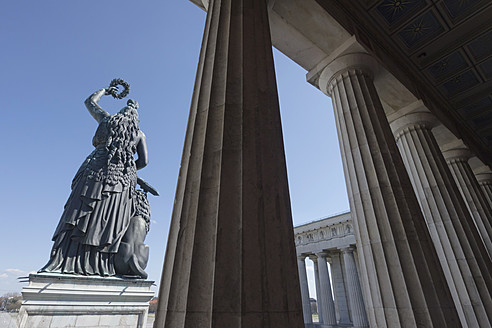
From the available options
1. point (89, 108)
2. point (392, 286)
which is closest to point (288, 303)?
point (392, 286)

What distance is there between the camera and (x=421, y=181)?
14734 millimetres

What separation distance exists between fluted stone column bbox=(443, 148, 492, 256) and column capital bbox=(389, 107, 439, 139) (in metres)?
5.92

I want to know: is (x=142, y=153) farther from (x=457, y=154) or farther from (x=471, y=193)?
(x=471, y=193)

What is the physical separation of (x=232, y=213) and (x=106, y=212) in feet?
29.7

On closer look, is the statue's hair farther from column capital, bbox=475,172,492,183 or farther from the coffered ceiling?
column capital, bbox=475,172,492,183

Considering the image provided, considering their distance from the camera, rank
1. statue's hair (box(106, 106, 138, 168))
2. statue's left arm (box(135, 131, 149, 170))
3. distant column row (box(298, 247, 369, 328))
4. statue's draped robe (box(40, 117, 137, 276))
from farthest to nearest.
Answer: distant column row (box(298, 247, 369, 328)), statue's left arm (box(135, 131, 149, 170)), statue's hair (box(106, 106, 138, 168)), statue's draped robe (box(40, 117, 137, 276))

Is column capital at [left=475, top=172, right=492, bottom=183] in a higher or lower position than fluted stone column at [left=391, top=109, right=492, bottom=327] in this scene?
higher

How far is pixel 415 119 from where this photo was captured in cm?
1616

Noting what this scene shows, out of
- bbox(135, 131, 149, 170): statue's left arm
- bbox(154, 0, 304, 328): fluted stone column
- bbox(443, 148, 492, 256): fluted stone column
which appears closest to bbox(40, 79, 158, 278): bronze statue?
bbox(135, 131, 149, 170): statue's left arm

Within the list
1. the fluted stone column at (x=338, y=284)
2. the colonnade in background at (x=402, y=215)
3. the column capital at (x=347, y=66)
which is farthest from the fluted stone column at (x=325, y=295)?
the column capital at (x=347, y=66)

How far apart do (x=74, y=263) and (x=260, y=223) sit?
9.05 meters

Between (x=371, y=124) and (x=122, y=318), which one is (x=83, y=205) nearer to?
(x=122, y=318)

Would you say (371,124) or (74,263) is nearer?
(74,263)

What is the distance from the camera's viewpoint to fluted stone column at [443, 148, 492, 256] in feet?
60.7
